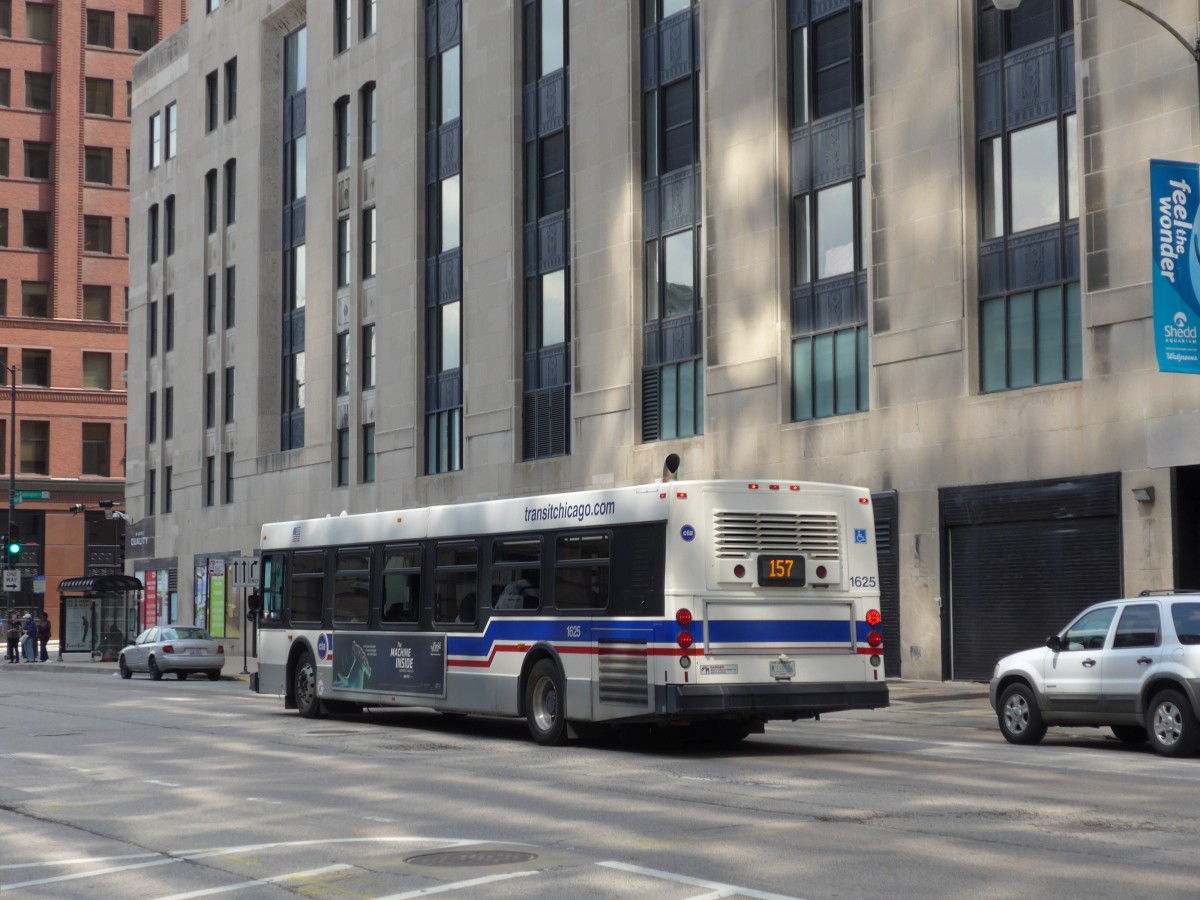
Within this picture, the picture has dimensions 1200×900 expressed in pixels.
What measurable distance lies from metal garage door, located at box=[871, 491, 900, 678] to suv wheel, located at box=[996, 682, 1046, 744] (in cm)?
1289

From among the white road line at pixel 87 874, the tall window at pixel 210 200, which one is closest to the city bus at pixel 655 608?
the white road line at pixel 87 874

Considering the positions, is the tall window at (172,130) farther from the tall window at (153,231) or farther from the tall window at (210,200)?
the tall window at (210,200)

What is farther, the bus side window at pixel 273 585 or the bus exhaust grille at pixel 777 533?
the bus side window at pixel 273 585

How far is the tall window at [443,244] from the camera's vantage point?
4894cm

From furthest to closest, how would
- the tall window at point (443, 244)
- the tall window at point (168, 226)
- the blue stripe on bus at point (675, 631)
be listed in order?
1. the tall window at point (168, 226)
2. the tall window at point (443, 244)
3. the blue stripe on bus at point (675, 631)

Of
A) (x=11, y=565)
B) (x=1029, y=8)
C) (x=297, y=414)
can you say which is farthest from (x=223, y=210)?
(x=1029, y=8)

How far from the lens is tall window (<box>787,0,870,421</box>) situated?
34.8 metres

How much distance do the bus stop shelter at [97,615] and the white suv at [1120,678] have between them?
136 ft

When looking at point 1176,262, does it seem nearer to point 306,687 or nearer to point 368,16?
point 306,687

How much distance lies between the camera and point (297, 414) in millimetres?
58781

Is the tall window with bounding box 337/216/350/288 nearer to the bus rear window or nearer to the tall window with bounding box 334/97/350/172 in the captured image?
the tall window with bounding box 334/97/350/172

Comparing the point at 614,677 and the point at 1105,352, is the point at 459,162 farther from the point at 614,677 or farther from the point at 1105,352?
the point at 614,677

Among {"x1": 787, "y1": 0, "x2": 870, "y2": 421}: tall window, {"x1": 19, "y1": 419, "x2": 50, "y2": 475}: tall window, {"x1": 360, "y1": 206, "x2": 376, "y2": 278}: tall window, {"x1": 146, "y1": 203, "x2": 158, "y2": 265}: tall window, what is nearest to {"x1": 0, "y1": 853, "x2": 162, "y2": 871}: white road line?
{"x1": 787, "y1": 0, "x2": 870, "y2": 421}: tall window

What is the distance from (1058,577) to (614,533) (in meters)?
13.8
